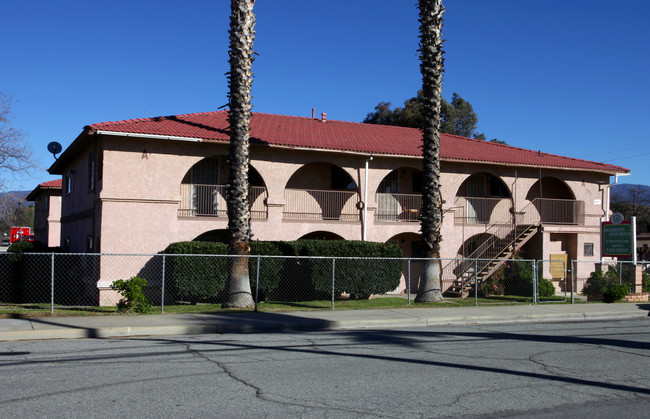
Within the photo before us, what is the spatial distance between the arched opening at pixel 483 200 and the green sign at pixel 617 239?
4074mm

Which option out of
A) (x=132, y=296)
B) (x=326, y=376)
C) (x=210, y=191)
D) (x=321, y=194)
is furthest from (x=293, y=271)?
(x=326, y=376)

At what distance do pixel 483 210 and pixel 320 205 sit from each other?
754cm

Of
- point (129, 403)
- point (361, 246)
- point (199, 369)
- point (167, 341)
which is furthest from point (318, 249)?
point (129, 403)

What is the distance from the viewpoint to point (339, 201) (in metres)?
24.5

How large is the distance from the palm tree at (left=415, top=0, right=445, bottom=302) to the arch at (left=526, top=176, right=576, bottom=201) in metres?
10.7

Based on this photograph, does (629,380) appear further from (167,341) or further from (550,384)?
(167,341)

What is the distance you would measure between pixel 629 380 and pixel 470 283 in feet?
51.9

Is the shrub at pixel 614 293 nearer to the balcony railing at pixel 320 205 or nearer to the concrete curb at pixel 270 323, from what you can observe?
the concrete curb at pixel 270 323

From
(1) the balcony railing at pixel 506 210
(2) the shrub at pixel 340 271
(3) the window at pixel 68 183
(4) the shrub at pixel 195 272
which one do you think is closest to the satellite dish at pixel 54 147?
(3) the window at pixel 68 183

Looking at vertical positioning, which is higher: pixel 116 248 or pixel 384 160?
pixel 384 160

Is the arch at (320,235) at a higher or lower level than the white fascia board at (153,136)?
lower

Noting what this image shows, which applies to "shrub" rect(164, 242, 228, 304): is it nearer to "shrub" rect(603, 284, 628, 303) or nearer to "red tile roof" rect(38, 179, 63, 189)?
"shrub" rect(603, 284, 628, 303)

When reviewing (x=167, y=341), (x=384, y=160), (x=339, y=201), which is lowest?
(x=167, y=341)

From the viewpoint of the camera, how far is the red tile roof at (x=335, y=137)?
2147 centimetres
